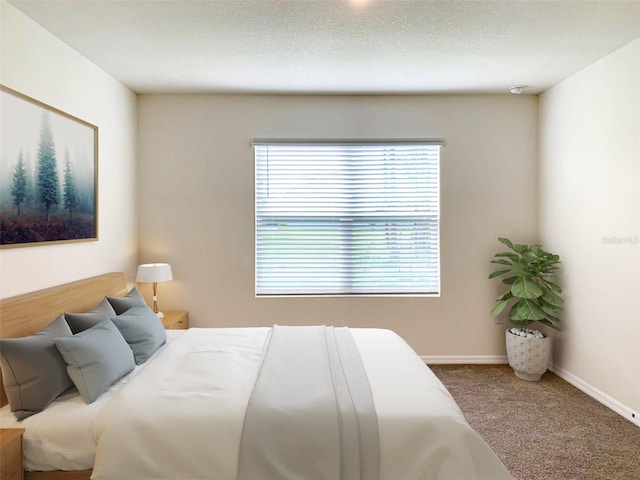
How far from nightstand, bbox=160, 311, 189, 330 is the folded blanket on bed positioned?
1.69 meters

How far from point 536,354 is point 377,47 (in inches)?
114

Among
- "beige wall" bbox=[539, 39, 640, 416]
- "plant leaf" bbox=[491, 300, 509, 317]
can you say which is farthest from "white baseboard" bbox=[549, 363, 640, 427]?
"plant leaf" bbox=[491, 300, 509, 317]

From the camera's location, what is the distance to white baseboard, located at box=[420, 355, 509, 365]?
3.82m

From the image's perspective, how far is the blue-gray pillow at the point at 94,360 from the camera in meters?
1.81

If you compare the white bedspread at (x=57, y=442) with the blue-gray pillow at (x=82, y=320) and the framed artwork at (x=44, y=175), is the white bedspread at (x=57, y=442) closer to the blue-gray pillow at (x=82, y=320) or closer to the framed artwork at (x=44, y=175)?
the blue-gray pillow at (x=82, y=320)

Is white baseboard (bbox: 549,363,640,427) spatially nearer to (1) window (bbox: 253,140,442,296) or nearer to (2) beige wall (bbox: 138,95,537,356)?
(2) beige wall (bbox: 138,95,537,356)

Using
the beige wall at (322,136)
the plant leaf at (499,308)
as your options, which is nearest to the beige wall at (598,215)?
the beige wall at (322,136)

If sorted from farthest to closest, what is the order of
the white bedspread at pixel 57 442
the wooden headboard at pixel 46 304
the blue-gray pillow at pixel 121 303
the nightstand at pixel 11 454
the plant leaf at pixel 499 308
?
the plant leaf at pixel 499 308 → the blue-gray pillow at pixel 121 303 → the wooden headboard at pixel 46 304 → the white bedspread at pixel 57 442 → the nightstand at pixel 11 454

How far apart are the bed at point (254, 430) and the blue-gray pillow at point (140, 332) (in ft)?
1.10

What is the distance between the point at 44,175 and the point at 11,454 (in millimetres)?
1635

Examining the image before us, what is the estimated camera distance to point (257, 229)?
3.85m

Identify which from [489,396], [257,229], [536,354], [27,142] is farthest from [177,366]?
[536,354]

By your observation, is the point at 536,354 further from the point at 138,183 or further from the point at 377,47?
the point at 138,183

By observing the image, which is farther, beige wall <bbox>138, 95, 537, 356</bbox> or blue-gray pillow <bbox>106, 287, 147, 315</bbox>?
beige wall <bbox>138, 95, 537, 356</bbox>
